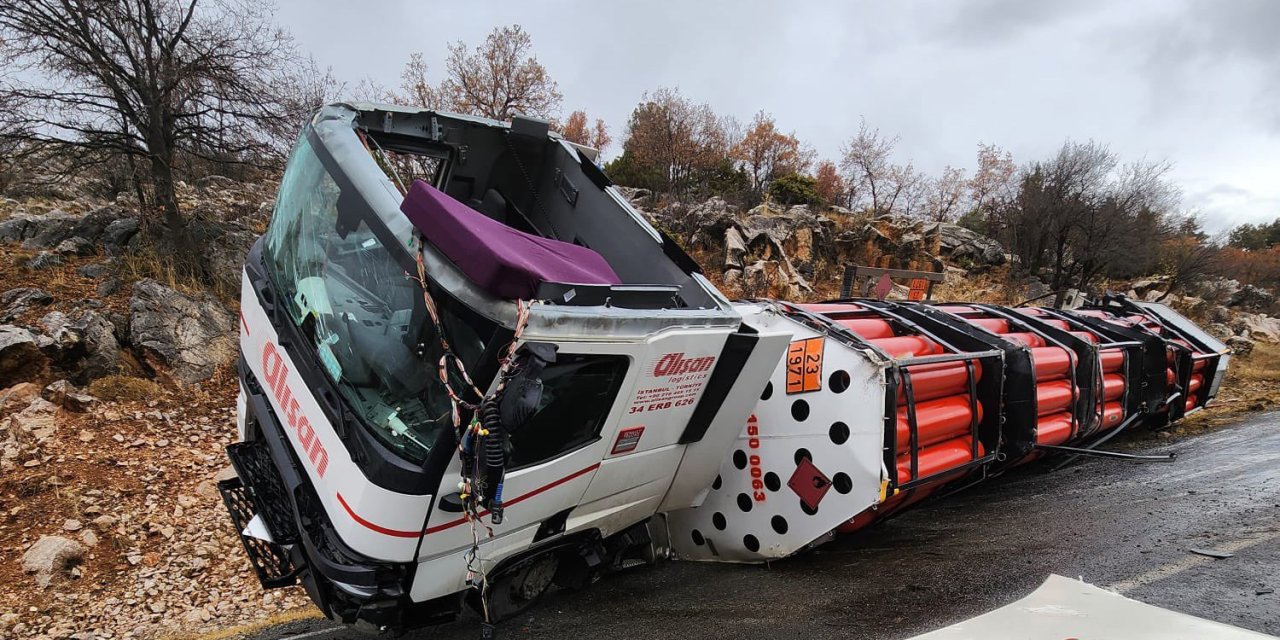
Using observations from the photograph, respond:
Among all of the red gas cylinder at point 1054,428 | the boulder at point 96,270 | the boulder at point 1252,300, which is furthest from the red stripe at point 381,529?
the boulder at point 1252,300

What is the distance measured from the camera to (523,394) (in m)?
2.06

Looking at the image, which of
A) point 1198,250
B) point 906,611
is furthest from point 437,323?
point 1198,250

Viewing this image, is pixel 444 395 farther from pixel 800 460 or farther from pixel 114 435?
pixel 114 435

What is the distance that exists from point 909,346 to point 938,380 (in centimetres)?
33

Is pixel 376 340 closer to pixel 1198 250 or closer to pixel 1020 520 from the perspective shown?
pixel 1020 520

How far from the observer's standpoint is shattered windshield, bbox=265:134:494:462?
7.83 feet

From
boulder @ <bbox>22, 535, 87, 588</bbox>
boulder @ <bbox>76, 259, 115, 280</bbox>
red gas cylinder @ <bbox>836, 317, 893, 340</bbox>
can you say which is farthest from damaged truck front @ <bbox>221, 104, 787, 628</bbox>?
boulder @ <bbox>76, 259, 115, 280</bbox>

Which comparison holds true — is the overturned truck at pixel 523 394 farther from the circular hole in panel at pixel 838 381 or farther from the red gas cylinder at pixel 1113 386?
the red gas cylinder at pixel 1113 386

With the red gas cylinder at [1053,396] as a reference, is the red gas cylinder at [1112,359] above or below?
above

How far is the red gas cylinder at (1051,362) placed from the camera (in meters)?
4.86

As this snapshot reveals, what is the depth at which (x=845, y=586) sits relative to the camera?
3605mm

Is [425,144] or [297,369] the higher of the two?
[425,144]

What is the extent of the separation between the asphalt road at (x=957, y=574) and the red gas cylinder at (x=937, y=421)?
2.65 ft

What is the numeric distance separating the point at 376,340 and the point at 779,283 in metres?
14.3
